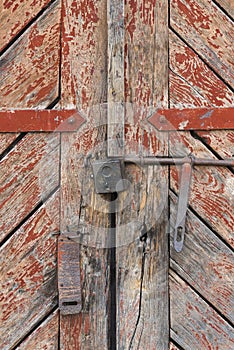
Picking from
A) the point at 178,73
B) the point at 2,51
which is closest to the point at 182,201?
the point at 178,73

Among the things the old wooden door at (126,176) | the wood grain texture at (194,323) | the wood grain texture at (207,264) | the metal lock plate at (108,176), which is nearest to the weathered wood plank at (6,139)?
the old wooden door at (126,176)

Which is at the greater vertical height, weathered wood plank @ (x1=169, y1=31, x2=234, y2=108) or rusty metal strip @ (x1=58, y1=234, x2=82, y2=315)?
weathered wood plank @ (x1=169, y1=31, x2=234, y2=108)

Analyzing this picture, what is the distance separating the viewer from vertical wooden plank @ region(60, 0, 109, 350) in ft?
5.41

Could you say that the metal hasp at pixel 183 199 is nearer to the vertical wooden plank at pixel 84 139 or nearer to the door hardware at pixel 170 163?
the door hardware at pixel 170 163

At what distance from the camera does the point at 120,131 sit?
1630 millimetres

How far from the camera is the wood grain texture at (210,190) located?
163cm

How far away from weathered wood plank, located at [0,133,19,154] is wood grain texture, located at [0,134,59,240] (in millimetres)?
24

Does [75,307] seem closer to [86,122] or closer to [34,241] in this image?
[34,241]

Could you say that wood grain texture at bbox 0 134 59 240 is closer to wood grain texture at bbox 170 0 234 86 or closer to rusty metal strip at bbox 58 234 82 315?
rusty metal strip at bbox 58 234 82 315

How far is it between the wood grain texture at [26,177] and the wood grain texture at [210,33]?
21.5 inches

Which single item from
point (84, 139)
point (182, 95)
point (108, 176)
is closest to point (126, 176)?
point (108, 176)

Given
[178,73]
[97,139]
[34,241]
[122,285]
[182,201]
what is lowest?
[122,285]

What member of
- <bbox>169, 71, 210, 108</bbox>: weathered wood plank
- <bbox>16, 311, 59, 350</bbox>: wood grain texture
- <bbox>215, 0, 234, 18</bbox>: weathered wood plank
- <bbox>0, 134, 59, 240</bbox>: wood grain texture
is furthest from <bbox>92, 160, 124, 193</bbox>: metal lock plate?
<bbox>215, 0, 234, 18</bbox>: weathered wood plank

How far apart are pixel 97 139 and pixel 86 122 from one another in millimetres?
63
